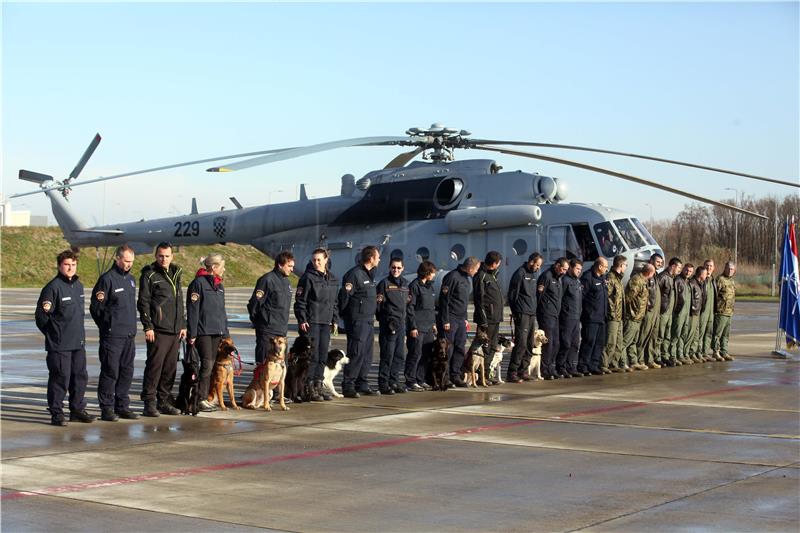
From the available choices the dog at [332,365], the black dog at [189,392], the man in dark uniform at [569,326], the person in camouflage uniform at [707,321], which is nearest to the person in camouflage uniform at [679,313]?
the person in camouflage uniform at [707,321]

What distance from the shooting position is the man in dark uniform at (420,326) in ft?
44.9

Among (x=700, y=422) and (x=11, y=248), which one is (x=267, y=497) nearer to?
(x=700, y=422)

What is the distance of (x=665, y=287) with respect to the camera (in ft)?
57.2

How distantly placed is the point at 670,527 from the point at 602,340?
33.1ft

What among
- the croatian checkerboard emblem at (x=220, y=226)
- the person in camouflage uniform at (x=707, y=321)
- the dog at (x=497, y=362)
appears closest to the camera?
the dog at (x=497, y=362)

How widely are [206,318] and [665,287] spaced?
8.99 meters

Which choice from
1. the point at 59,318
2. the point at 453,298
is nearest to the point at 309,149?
the point at 453,298

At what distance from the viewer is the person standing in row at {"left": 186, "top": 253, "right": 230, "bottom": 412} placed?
1138 centimetres

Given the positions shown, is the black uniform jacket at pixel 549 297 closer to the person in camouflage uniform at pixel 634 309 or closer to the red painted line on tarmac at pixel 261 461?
the person in camouflage uniform at pixel 634 309

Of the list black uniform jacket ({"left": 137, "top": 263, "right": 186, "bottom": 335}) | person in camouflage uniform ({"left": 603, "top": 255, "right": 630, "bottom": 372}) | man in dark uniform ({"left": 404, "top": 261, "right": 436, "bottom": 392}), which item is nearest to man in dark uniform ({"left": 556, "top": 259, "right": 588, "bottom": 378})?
person in camouflage uniform ({"left": 603, "top": 255, "right": 630, "bottom": 372})

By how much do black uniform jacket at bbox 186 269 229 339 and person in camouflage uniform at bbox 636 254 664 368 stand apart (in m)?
8.23

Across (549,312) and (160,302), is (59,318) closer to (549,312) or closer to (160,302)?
(160,302)

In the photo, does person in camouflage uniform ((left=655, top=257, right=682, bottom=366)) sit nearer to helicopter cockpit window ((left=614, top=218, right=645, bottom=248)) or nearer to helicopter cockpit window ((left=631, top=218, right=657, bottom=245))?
helicopter cockpit window ((left=614, top=218, right=645, bottom=248))

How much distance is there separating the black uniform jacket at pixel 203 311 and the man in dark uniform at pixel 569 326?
6139 mm
